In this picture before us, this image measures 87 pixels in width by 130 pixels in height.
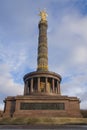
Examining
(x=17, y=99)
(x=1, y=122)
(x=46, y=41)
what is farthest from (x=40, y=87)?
(x=1, y=122)

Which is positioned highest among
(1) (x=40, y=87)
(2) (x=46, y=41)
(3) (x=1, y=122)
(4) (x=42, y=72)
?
(2) (x=46, y=41)

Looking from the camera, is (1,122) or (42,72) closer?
(1,122)

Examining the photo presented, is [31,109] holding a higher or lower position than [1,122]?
higher

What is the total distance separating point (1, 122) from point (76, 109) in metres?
14.4

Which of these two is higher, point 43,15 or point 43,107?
point 43,15

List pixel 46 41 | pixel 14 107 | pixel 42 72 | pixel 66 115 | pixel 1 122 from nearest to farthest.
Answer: pixel 1 122
pixel 66 115
pixel 14 107
pixel 42 72
pixel 46 41

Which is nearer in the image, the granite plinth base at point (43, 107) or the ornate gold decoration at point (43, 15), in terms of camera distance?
the granite plinth base at point (43, 107)

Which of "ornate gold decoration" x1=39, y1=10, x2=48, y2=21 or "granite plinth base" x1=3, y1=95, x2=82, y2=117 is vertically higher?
"ornate gold decoration" x1=39, y1=10, x2=48, y2=21

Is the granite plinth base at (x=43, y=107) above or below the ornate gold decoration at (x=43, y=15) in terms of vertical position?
below

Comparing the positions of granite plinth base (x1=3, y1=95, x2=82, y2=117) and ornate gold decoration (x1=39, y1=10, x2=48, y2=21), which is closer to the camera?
granite plinth base (x1=3, y1=95, x2=82, y2=117)

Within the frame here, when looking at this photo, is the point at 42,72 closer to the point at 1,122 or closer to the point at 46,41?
the point at 46,41

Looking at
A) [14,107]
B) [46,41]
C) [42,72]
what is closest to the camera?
[14,107]

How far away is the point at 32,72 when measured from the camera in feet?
156

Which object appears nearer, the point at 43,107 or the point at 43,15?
the point at 43,107
